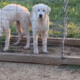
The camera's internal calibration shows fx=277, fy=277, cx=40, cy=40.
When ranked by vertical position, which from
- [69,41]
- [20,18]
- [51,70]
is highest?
[20,18]

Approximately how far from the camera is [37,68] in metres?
4.06

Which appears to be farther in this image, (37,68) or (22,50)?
(22,50)

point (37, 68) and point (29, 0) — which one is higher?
point (29, 0)

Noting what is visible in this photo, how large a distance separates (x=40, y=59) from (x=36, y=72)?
0.34 metres

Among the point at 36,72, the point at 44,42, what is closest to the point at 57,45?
the point at 44,42

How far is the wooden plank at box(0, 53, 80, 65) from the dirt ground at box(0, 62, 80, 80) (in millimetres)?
70

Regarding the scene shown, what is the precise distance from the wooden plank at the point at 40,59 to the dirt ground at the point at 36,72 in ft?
0.23

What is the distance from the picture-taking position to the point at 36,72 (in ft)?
12.8

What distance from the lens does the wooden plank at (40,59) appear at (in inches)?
162

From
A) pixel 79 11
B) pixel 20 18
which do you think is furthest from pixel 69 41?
pixel 79 11

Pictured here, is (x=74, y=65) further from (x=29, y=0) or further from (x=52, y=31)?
(x=29, y=0)

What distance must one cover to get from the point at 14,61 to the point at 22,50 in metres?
0.46

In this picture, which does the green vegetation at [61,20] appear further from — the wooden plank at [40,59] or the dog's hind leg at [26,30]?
the wooden plank at [40,59]

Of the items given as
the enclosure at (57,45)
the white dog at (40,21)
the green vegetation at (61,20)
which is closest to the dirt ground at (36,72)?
the enclosure at (57,45)
